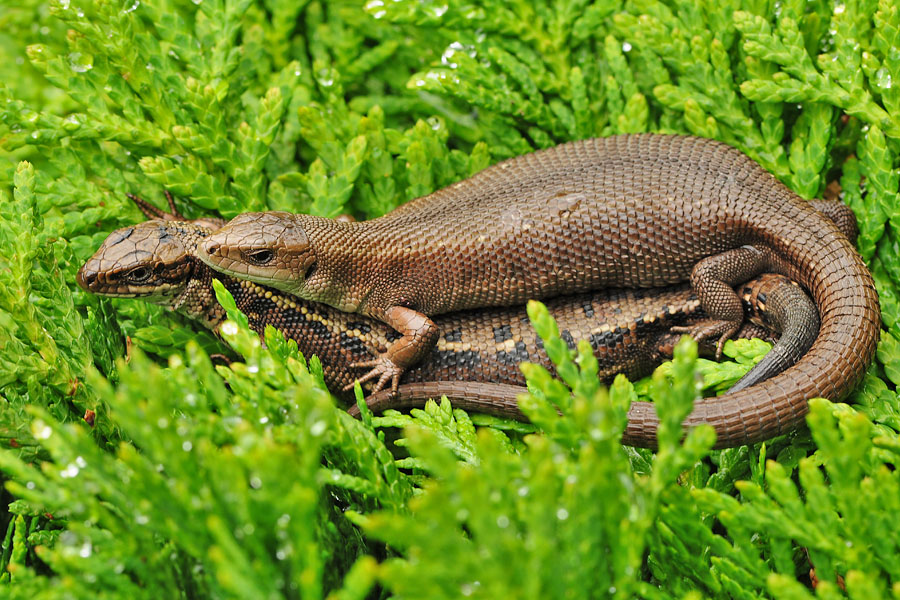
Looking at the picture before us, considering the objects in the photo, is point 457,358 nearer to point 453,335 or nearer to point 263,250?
point 453,335

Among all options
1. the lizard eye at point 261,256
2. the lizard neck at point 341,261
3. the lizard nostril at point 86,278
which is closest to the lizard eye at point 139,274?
the lizard nostril at point 86,278

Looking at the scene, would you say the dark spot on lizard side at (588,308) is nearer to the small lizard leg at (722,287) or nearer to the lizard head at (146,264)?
the small lizard leg at (722,287)

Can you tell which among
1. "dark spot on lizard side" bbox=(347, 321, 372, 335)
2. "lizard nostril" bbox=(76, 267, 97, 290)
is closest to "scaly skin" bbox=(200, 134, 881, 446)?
"dark spot on lizard side" bbox=(347, 321, 372, 335)

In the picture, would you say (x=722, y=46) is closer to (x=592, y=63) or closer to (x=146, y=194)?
(x=592, y=63)

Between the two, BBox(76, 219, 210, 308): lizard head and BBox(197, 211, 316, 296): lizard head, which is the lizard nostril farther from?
BBox(197, 211, 316, 296): lizard head

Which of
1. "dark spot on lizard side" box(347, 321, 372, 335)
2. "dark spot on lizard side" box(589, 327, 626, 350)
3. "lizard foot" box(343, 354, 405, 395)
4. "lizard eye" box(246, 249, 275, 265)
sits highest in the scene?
"lizard eye" box(246, 249, 275, 265)

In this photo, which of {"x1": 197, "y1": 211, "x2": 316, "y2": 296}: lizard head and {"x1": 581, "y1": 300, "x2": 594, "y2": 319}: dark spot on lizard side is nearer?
{"x1": 197, "y1": 211, "x2": 316, "y2": 296}: lizard head
